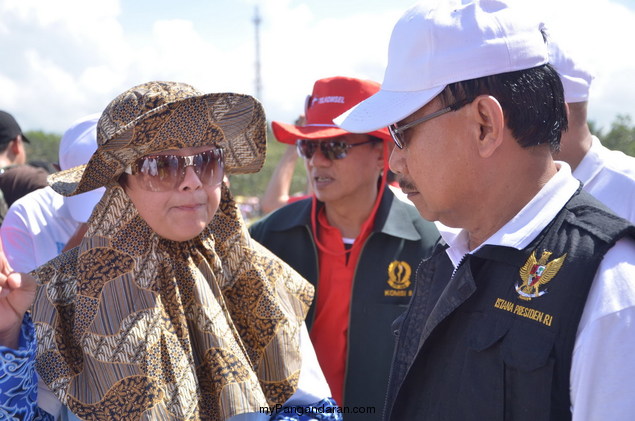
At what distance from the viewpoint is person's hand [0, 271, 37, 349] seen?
79.4 inches

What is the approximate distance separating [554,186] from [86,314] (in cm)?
156

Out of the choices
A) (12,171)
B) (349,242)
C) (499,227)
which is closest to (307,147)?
(349,242)

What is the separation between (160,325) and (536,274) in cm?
127

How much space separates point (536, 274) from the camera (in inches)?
59.2

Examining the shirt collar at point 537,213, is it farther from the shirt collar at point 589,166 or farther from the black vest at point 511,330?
the shirt collar at point 589,166

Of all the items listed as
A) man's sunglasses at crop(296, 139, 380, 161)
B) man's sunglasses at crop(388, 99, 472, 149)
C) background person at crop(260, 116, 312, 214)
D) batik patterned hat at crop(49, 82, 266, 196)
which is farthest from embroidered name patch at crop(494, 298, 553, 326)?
background person at crop(260, 116, 312, 214)

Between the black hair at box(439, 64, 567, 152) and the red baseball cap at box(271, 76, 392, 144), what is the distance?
1914 millimetres

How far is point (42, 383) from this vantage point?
208 cm

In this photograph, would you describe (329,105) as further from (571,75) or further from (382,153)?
(571,75)

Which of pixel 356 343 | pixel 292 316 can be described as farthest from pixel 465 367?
pixel 356 343

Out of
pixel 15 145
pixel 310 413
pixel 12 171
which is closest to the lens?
pixel 310 413

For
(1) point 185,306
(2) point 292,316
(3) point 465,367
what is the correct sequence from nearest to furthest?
(3) point 465,367, (1) point 185,306, (2) point 292,316

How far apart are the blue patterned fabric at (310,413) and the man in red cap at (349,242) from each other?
779 mm

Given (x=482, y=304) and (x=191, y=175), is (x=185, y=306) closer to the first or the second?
(x=191, y=175)
